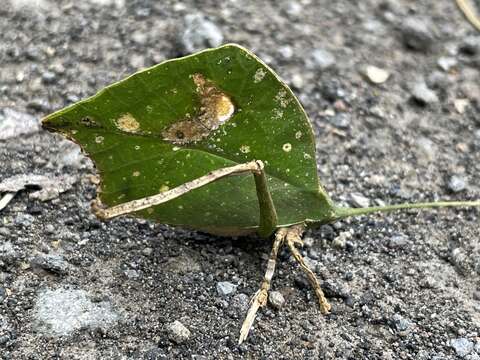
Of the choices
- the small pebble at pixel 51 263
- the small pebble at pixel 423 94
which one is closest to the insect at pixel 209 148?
the small pebble at pixel 51 263

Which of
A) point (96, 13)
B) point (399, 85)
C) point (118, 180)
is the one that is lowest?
point (399, 85)

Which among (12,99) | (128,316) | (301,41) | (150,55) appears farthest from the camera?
(301,41)

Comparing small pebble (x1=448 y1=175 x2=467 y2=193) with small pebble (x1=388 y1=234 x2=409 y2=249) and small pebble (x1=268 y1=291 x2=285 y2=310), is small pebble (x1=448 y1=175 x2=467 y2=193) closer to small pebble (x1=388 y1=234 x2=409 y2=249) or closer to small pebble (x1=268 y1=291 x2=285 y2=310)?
small pebble (x1=388 y1=234 x2=409 y2=249)

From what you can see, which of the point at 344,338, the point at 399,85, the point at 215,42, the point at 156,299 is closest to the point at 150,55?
the point at 215,42

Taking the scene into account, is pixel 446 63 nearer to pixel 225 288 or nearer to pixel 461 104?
pixel 461 104

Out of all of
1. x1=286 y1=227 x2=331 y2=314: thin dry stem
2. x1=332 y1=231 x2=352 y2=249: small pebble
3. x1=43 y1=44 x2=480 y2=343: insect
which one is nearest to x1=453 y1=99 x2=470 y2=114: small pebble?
x1=332 y1=231 x2=352 y2=249: small pebble

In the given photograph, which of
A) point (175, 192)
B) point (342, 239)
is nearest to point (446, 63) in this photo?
point (342, 239)

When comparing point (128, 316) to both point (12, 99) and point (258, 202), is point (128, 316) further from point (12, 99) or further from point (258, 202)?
point (12, 99)

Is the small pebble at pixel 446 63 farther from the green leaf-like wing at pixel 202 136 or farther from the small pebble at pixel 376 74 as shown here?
the green leaf-like wing at pixel 202 136
